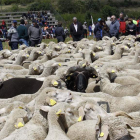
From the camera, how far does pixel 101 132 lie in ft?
11.2

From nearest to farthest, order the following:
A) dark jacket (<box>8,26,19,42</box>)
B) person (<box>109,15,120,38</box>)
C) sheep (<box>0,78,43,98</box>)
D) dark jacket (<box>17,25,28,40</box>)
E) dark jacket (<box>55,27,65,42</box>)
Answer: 1. sheep (<box>0,78,43,98</box>)
2. dark jacket (<box>8,26,19,42</box>)
3. dark jacket (<box>17,25,28,40</box>)
4. person (<box>109,15,120,38</box>)
5. dark jacket (<box>55,27,65,42</box>)

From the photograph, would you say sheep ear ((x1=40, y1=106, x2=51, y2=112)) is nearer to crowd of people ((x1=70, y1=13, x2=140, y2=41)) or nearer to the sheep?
the sheep

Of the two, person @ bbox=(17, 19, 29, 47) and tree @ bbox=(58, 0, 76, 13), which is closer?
person @ bbox=(17, 19, 29, 47)

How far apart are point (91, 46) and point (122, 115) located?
7.13 m

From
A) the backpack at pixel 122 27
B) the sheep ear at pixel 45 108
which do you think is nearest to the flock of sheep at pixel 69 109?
the sheep ear at pixel 45 108

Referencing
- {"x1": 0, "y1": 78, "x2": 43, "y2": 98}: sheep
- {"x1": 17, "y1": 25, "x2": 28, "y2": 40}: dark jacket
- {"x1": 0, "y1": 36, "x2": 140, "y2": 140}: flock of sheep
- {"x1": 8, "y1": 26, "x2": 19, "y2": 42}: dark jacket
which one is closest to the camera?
{"x1": 0, "y1": 36, "x2": 140, "y2": 140}: flock of sheep

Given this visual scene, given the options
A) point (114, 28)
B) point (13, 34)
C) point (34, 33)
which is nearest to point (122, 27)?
point (114, 28)

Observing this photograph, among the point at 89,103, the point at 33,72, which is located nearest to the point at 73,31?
the point at 33,72

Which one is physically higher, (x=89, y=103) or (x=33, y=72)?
(x=89, y=103)

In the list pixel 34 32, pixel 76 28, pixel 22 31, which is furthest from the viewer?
pixel 76 28

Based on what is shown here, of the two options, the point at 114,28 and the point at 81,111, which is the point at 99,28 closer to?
the point at 114,28

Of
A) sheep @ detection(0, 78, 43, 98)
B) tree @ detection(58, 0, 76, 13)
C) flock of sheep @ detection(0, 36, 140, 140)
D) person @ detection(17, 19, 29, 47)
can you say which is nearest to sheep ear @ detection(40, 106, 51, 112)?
flock of sheep @ detection(0, 36, 140, 140)

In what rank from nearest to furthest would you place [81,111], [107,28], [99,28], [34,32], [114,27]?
[81,111] < [34,32] < [114,27] < [107,28] < [99,28]

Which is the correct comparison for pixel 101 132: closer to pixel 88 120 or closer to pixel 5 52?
pixel 88 120
